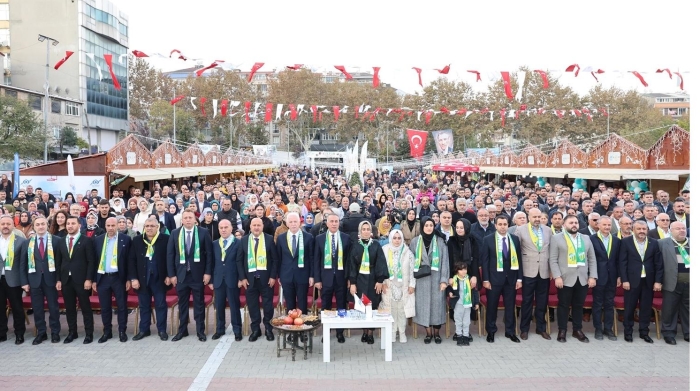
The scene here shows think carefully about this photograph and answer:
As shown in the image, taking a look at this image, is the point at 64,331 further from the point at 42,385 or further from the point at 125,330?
the point at 42,385

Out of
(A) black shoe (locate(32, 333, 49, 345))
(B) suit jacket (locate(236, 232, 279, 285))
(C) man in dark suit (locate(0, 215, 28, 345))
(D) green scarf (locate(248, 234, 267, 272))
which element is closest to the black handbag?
(B) suit jacket (locate(236, 232, 279, 285))

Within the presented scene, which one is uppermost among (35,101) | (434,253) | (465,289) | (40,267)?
(35,101)

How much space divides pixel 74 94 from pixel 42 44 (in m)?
4.34

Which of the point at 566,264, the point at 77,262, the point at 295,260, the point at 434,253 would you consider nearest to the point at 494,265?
the point at 434,253

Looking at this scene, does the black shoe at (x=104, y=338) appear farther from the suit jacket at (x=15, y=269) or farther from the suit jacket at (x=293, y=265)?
the suit jacket at (x=293, y=265)

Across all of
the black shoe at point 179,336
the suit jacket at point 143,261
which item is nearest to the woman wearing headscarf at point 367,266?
the black shoe at point 179,336

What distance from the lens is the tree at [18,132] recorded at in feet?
94.3

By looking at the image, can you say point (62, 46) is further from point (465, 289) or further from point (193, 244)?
point (465, 289)

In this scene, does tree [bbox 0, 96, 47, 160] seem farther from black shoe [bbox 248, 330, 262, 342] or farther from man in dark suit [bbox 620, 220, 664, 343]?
man in dark suit [bbox 620, 220, 664, 343]

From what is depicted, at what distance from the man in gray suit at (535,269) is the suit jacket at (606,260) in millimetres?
587

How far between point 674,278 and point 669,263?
180 millimetres

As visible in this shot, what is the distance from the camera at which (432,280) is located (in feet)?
24.7

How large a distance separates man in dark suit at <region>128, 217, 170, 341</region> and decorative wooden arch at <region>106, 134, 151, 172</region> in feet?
37.8

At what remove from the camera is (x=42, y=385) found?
6.07 meters
